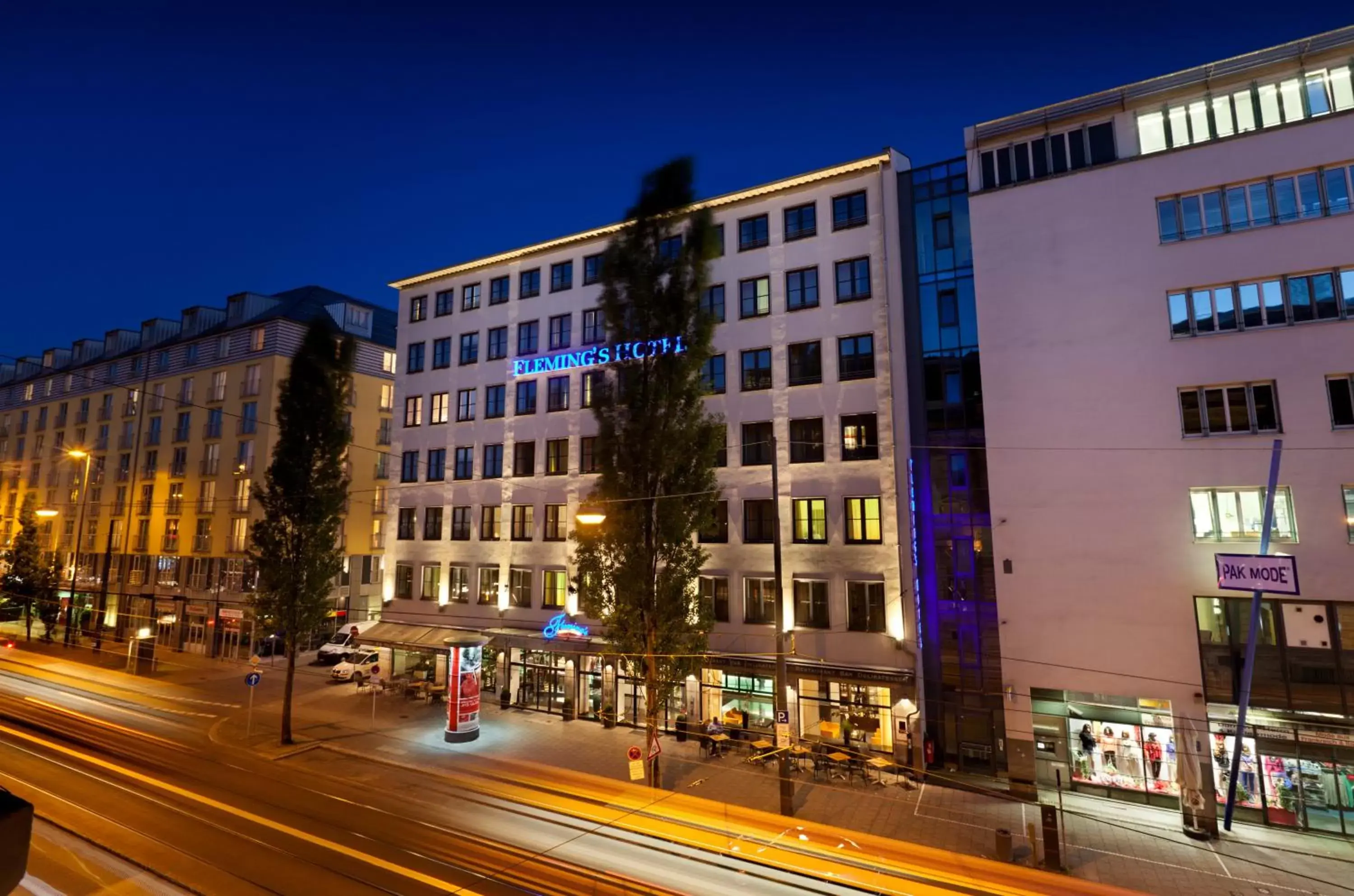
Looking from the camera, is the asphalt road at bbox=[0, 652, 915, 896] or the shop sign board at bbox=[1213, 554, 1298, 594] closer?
the asphalt road at bbox=[0, 652, 915, 896]

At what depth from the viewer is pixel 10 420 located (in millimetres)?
65125

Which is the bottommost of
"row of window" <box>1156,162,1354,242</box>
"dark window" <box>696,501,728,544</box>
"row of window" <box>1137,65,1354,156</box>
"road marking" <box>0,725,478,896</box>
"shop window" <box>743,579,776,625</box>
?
"road marking" <box>0,725,478,896</box>

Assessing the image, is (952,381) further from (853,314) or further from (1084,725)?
(1084,725)

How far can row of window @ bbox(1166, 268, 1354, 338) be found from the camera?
65.8ft

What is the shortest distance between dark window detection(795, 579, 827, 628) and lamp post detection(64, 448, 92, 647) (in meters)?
43.9

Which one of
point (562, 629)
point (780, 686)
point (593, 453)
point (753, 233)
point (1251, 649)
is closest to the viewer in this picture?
point (1251, 649)

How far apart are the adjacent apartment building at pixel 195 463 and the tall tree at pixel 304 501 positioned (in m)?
16.6

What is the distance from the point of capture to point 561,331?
35.2 meters

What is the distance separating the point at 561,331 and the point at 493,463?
26.3 ft

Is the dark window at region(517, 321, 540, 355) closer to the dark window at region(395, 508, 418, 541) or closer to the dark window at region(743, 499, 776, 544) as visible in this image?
the dark window at region(395, 508, 418, 541)

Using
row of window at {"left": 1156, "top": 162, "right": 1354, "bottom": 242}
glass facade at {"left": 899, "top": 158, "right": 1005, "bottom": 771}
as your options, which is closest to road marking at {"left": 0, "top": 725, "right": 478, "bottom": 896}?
glass facade at {"left": 899, "top": 158, "right": 1005, "bottom": 771}

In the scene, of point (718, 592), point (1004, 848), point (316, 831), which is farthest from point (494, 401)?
point (1004, 848)

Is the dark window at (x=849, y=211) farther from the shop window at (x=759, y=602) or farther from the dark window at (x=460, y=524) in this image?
the dark window at (x=460, y=524)

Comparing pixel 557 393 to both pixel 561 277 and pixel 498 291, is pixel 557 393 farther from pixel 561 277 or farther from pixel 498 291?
pixel 498 291
